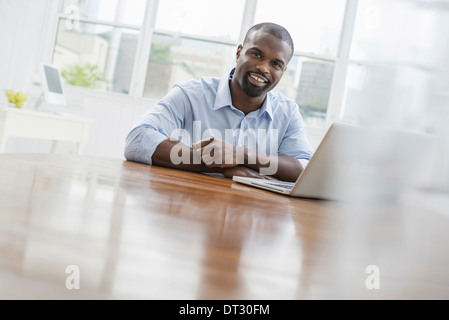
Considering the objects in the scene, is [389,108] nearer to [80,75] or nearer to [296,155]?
[296,155]

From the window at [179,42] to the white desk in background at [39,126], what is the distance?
3.17ft

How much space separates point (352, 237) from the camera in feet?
0.94

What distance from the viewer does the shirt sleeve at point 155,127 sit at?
1301 millimetres

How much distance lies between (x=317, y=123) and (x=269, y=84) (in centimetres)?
235

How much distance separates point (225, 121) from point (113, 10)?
9.20 ft

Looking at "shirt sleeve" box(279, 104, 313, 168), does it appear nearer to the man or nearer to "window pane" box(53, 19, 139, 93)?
the man

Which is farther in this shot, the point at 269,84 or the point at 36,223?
the point at 269,84

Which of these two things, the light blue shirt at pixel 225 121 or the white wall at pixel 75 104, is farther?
the white wall at pixel 75 104

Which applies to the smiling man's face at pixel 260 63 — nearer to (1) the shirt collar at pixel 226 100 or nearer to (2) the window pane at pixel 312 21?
(1) the shirt collar at pixel 226 100

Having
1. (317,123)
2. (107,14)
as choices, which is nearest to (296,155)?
(317,123)

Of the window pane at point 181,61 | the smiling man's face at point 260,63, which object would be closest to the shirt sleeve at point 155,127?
the smiling man's face at point 260,63

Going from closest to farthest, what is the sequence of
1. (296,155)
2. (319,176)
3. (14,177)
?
(14,177), (319,176), (296,155)

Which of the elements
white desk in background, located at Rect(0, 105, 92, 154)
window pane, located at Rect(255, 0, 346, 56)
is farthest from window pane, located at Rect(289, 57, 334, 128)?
white desk in background, located at Rect(0, 105, 92, 154)
